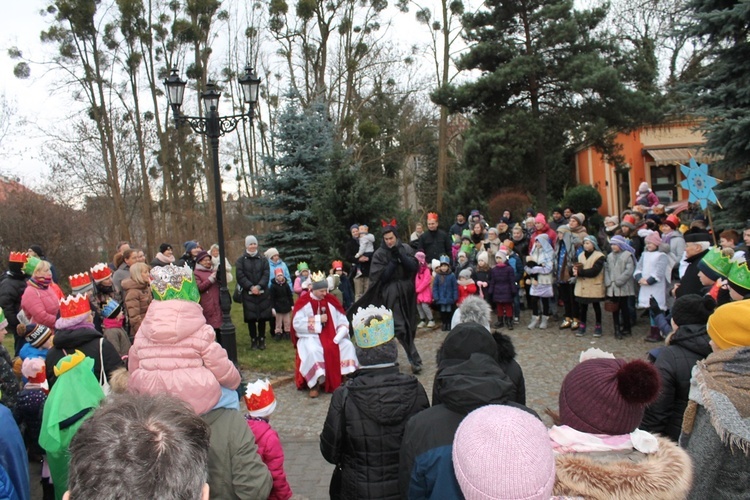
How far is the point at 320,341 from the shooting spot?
316 inches

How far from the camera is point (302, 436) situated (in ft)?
21.5

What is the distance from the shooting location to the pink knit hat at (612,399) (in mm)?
2409

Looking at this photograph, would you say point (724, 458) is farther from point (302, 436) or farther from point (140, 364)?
point (302, 436)

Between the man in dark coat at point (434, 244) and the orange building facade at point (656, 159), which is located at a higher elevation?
the orange building facade at point (656, 159)

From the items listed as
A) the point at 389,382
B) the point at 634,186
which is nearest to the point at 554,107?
the point at 634,186

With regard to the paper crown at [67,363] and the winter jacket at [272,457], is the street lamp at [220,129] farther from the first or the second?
the winter jacket at [272,457]

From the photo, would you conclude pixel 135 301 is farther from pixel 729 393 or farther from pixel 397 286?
pixel 729 393

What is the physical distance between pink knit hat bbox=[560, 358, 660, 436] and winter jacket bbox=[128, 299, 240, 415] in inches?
68.5

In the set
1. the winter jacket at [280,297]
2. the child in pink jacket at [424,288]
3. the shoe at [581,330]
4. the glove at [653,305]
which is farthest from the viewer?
the child in pink jacket at [424,288]

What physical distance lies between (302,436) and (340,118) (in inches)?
942

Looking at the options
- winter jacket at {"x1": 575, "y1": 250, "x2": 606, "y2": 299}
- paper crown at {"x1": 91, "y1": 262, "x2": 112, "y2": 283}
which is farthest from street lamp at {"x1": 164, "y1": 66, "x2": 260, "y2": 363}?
winter jacket at {"x1": 575, "y1": 250, "x2": 606, "y2": 299}

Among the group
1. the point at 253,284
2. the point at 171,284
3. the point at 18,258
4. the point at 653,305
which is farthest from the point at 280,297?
the point at 171,284

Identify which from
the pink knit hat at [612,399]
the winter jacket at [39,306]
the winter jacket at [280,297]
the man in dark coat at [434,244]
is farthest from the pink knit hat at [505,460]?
the man in dark coat at [434,244]

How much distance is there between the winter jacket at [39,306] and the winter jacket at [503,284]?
746 centimetres
